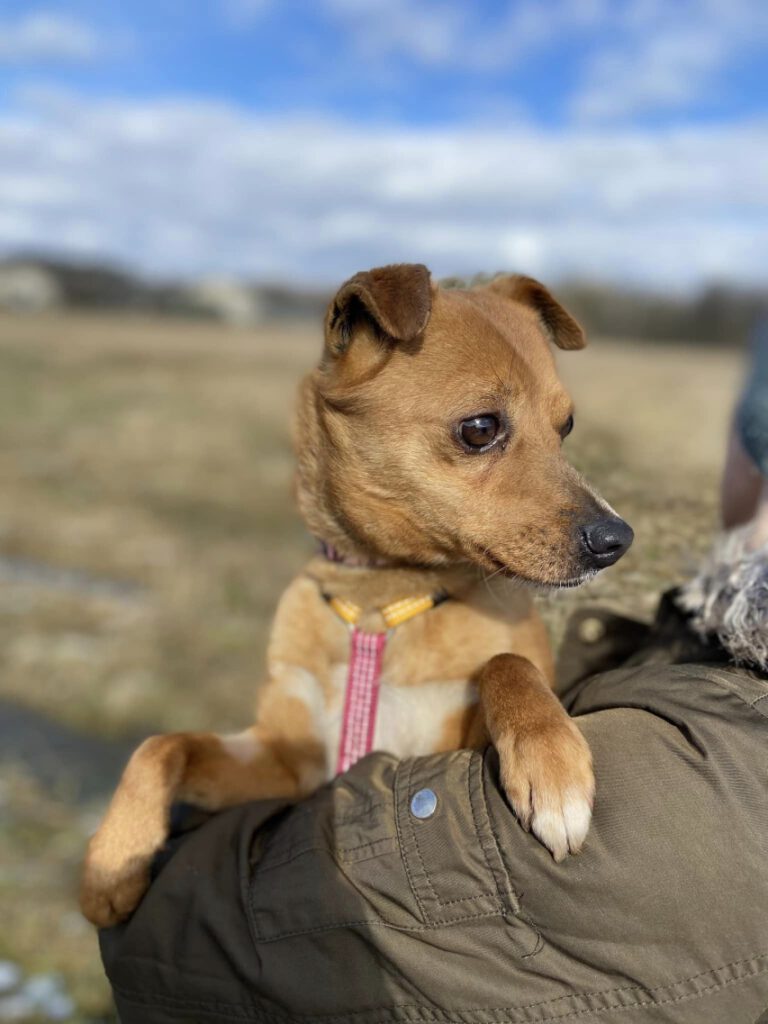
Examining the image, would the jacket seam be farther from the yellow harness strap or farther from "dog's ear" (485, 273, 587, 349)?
"dog's ear" (485, 273, 587, 349)

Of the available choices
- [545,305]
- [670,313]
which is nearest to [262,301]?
[670,313]

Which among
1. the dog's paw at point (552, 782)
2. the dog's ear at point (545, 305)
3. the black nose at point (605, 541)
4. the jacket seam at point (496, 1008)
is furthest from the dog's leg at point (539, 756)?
the dog's ear at point (545, 305)

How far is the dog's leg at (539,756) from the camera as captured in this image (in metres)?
1.68

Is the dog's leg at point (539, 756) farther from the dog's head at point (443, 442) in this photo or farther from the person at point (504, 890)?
the dog's head at point (443, 442)

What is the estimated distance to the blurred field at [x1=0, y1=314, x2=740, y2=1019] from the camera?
12.5ft

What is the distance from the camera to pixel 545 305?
10.7 feet

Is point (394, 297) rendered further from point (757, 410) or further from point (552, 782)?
point (552, 782)

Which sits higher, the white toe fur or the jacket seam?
the white toe fur

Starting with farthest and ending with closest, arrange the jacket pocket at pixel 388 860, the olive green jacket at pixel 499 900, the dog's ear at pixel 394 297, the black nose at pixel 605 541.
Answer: the dog's ear at pixel 394 297, the black nose at pixel 605 541, the jacket pocket at pixel 388 860, the olive green jacket at pixel 499 900

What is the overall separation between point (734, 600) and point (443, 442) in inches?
39.3

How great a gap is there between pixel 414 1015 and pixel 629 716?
707 millimetres

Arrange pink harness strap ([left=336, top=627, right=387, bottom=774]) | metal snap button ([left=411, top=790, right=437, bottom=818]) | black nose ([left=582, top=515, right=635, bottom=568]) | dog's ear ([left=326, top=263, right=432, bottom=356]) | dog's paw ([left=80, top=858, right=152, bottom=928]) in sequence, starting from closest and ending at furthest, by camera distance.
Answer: metal snap button ([left=411, top=790, right=437, bottom=818]), dog's paw ([left=80, top=858, right=152, bottom=928]), black nose ([left=582, top=515, right=635, bottom=568]), dog's ear ([left=326, top=263, right=432, bottom=356]), pink harness strap ([left=336, top=627, right=387, bottom=774])

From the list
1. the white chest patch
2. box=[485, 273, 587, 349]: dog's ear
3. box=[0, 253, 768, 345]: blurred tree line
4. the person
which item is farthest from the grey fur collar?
box=[0, 253, 768, 345]: blurred tree line

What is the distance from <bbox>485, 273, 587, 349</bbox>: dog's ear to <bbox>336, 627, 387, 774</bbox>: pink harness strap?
1316 mm
